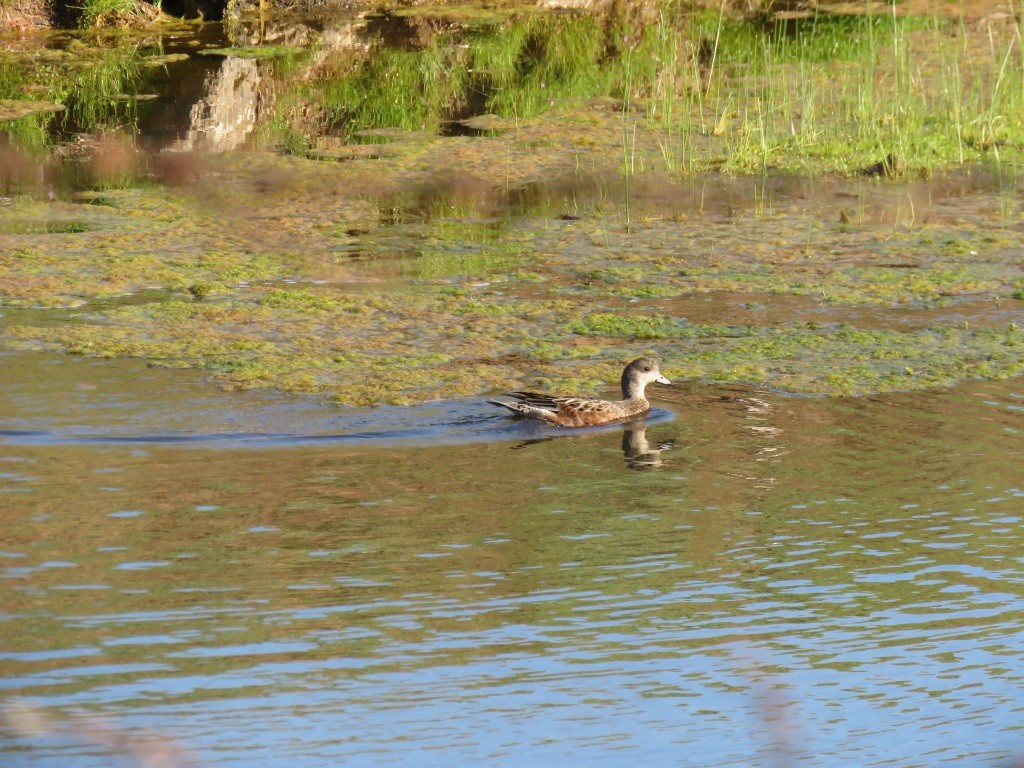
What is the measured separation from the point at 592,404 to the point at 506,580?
229 cm

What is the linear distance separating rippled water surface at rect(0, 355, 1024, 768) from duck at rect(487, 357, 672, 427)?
94mm

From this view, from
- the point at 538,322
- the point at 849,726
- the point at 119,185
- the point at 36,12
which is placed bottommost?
the point at 849,726

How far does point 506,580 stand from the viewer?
5188mm

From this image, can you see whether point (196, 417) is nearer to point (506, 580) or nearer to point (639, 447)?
point (639, 447)

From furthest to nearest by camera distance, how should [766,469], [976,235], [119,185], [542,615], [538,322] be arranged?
[119,185]
[976,235]
[538,322]
[766,469]
[542,615]

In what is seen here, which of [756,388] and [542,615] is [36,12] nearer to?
[756,388]

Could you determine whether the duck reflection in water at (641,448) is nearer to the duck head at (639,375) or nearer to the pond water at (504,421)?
the pond water at (504,421)

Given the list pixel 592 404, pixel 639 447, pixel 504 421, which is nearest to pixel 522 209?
pixel 592 404

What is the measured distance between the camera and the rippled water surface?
4.00 metres

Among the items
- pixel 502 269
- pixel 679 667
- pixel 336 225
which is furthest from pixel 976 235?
pixel 679 667

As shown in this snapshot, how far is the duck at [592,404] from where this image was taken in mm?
7199

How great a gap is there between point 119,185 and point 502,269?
3555 mm

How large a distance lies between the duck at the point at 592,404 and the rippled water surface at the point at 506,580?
0.31 ft

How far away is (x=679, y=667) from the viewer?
446 cm
